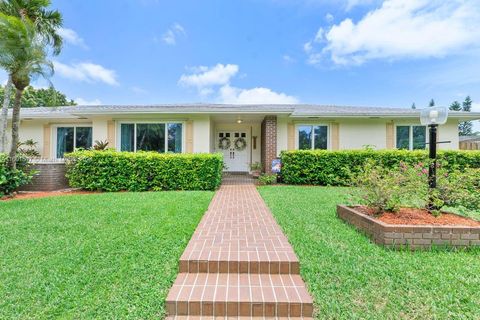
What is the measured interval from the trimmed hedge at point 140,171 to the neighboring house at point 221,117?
2.50m

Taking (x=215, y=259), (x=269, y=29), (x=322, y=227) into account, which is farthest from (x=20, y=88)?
(x=269, y=29)

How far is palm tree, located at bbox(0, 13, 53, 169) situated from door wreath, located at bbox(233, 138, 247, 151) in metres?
8.76

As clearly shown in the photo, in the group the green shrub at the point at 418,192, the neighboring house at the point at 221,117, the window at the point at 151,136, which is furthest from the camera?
the window at the point at 151,136

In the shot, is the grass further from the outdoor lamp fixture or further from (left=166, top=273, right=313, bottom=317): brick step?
the outdoor lamp fixture

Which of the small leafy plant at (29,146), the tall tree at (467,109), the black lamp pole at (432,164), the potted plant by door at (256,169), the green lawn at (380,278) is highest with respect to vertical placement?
the tall tree at (467,109)

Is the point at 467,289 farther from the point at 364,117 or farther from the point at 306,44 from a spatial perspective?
the point at 306,44

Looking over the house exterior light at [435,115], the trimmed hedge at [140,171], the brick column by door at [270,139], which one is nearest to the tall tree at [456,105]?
the brick column by door at [270,139]

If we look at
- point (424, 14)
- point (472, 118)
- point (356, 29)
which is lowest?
point (472, 118)

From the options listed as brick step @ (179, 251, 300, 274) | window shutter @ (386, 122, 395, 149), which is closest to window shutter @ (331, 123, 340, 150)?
window shutter @ (386, 122, 395, 149)

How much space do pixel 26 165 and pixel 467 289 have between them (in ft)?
38.3

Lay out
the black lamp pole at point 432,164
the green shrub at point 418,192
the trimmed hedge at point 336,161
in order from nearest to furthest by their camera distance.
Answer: the green shrub at point 418,192 < the black lamp pole at point 432,164 < the trimmed hedge at point 336,161

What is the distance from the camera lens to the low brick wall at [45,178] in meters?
8.49

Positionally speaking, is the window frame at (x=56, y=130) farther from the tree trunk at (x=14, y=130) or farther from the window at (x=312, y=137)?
the window at (x=312, y=137)

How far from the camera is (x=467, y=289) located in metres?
2.47
